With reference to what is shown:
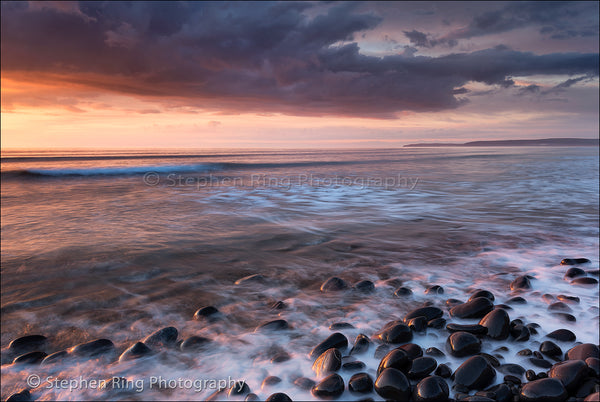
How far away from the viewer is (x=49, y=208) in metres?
8.03

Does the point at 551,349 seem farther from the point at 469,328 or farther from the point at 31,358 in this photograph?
the point at 31,358

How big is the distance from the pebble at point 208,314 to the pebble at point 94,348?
0.63 meters

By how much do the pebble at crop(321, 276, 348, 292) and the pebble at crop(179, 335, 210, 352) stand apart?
127 centimetres

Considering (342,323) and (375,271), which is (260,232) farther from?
(342,323)

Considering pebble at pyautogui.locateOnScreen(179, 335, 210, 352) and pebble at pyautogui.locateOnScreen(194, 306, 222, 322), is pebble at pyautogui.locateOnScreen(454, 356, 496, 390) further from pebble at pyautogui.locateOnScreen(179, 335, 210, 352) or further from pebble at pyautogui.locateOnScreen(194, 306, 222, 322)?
pebble at pyautogui.locateOnScreen(194, 306, 222, 322)

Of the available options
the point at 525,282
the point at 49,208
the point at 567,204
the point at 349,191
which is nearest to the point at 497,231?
the point at 525,282

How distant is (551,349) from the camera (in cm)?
196

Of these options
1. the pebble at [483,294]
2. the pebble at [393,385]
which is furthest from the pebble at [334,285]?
the pebble at [393,385]

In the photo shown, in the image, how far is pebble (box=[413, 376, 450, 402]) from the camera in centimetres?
161

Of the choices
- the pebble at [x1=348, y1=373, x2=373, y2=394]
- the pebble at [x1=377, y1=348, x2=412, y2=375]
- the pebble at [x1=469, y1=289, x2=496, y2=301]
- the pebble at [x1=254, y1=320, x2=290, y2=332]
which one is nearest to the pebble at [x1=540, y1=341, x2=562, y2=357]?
the pebble at [x1=469, y1=289, x2=496, y2=301]

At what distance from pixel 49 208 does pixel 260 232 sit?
6.30 meters

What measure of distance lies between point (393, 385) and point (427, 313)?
904 millimetres

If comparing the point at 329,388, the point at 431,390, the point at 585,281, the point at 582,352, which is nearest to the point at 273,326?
the point at 329,388

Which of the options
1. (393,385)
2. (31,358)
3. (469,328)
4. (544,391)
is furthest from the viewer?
(469,328)
